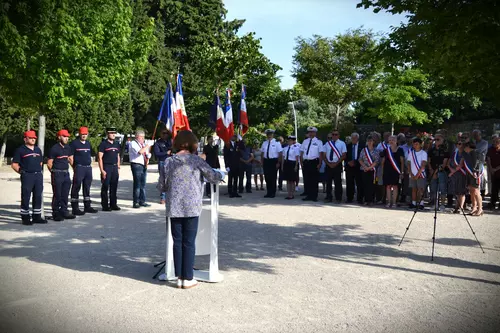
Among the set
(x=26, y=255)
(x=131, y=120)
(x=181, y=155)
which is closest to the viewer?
(x=181, y=155)

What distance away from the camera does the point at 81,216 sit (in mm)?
11430

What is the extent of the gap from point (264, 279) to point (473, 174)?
752cm

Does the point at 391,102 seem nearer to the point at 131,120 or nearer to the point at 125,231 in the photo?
the point at 131,120

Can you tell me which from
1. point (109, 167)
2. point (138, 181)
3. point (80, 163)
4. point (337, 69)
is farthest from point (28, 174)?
point (337, 69)

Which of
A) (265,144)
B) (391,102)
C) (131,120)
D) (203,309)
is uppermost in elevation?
(391,102)

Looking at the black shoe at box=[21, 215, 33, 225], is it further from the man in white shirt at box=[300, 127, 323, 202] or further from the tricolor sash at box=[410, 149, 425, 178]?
the tricolor sash at box=[410, 149, 425, 178]

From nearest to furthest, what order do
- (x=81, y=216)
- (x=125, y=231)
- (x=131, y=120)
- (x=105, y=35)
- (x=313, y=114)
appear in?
(x=125, y=231) < (x=81, y=216) < (x=105, y=35) < (x=131, y=120) < (x=313, y=114)

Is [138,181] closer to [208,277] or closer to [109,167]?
[109,167]

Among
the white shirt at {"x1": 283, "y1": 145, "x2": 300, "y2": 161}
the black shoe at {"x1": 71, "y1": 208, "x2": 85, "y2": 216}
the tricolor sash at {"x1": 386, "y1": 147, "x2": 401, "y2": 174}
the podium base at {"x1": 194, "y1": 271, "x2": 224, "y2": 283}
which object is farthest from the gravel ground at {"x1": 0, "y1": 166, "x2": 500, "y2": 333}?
the white shirt at {"x1": 283, "y1": 145, "x2": 300, "y2": 161}

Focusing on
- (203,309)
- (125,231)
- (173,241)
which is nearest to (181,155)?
(173,241)

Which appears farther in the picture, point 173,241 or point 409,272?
point 409,272

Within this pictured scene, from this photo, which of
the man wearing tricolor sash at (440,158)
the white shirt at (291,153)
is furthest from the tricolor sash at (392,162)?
the white shirt at (291,153)

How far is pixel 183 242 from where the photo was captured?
238 inches

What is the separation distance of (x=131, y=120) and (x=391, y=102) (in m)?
22.6
